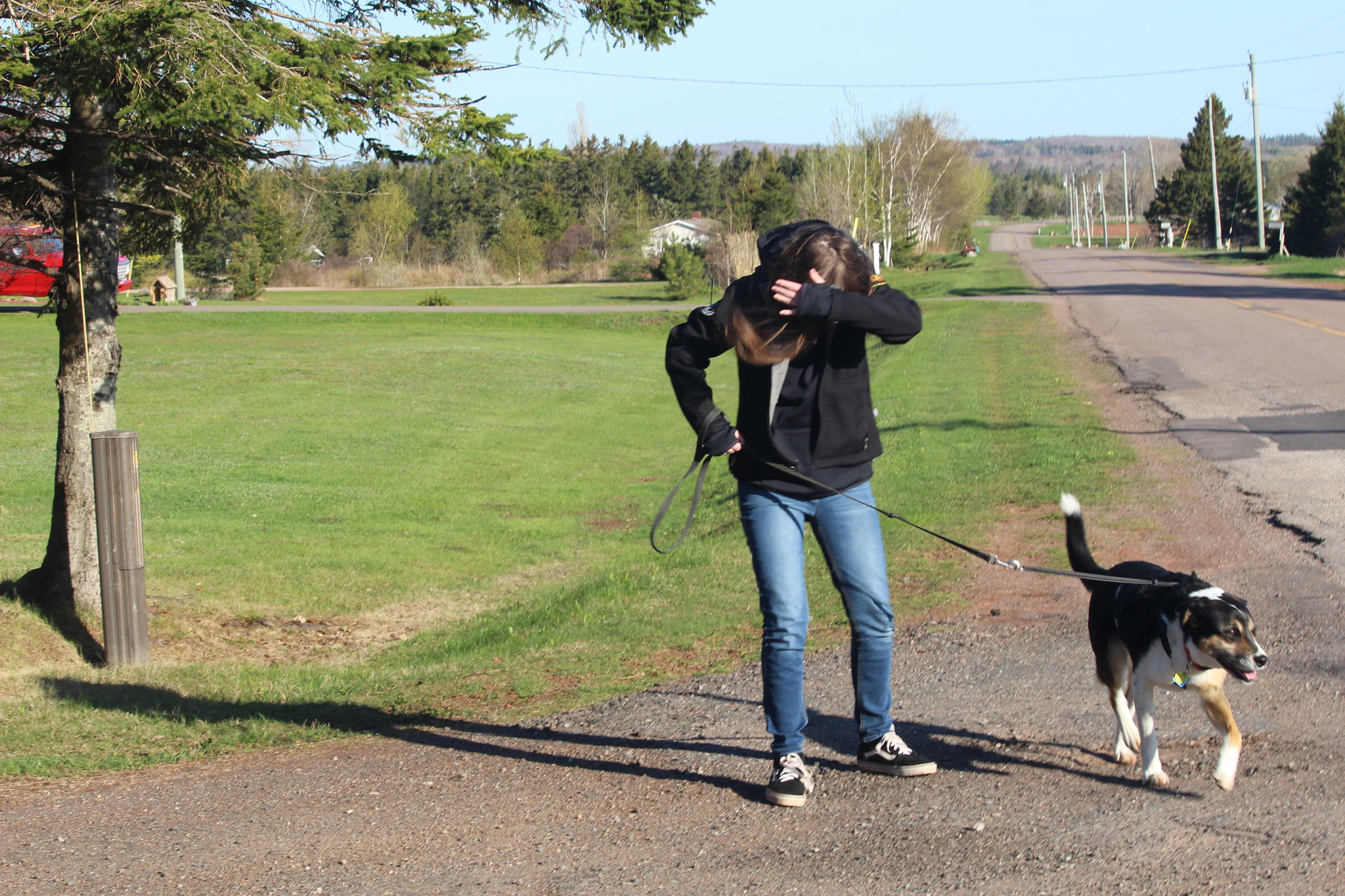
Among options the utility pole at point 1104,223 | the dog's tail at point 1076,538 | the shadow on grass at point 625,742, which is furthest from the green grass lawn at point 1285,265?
the shadow on grass at point 625,742

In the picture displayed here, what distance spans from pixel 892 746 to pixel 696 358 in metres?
1.55

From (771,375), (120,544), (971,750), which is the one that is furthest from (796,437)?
(120,544)

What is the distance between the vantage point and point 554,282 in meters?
76.9

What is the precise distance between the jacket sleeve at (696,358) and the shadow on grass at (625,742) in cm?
129

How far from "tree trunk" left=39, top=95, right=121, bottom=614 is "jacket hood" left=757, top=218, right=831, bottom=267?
4.81 m

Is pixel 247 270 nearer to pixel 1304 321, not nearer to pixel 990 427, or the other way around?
pixel 1304 321

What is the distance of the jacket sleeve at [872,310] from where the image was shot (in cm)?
367

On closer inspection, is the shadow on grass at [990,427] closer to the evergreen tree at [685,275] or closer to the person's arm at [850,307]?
the person's arm at [850,307]

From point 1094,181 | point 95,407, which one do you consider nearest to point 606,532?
point 95,407

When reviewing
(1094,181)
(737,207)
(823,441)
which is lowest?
(823,441)

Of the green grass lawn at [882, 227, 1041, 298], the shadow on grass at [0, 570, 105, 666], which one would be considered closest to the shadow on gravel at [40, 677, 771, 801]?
the shadow on grass at [0, 570, 105, 666]

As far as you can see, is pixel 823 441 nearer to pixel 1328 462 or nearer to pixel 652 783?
pixel 652 783

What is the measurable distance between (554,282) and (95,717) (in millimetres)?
72528

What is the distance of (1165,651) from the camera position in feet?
12.3
